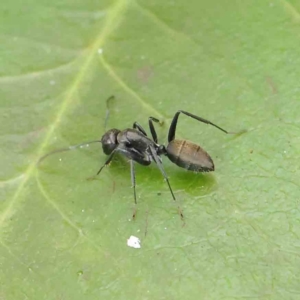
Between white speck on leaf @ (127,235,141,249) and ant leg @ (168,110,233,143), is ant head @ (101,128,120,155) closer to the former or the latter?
ant leg @ (168,110,233,143)

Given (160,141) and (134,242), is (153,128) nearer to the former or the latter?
(160,141)

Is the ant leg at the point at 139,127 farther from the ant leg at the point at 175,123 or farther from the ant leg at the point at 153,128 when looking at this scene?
the ant leg at the point at 175,123

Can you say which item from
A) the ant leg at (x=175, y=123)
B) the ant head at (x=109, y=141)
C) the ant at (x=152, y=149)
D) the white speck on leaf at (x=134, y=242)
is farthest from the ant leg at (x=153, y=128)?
the white speck on leaf at (x=134, y=242)

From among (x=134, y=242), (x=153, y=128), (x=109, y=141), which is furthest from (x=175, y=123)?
(x=134, y=242)

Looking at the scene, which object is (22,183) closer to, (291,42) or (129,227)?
(129,227)

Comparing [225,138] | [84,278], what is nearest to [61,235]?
[84,278]

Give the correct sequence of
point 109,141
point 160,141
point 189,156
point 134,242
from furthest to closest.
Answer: point 160,141, point 109,141, point 189,156, point 134,242

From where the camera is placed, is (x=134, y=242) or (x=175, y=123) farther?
(x=175, y=123)
